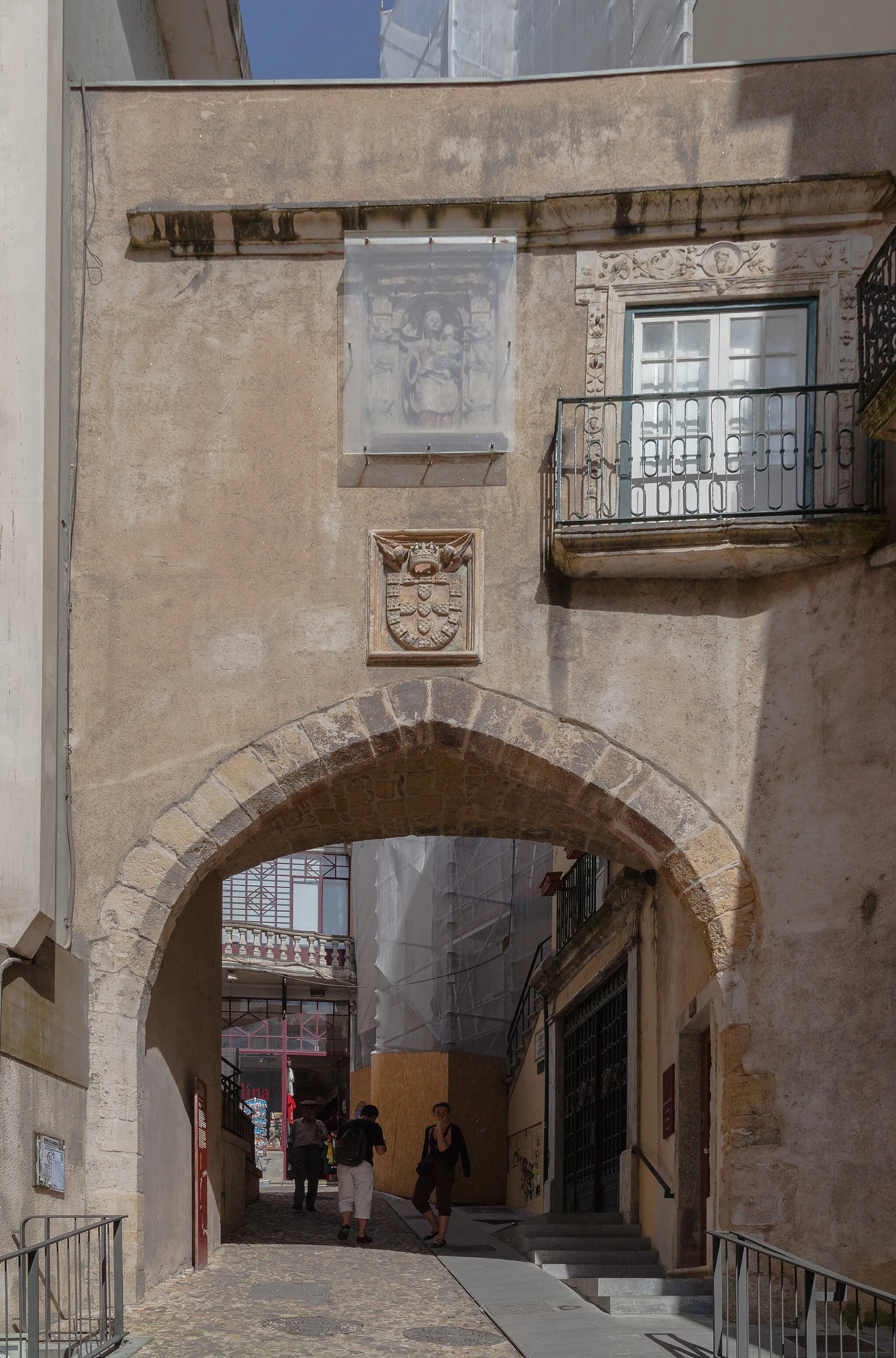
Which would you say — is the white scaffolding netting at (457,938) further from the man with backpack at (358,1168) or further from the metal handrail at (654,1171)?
the man with backpack at (358,1168)

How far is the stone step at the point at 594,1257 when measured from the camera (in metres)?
11.5

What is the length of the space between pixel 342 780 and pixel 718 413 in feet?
10.2

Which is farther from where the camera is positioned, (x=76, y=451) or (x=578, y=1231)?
(x=578, y=1231)

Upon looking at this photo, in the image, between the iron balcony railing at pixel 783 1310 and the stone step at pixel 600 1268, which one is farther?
the stone step at pixel 600 1268

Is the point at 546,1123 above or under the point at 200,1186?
under

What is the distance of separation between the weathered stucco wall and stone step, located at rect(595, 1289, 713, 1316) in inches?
38.6

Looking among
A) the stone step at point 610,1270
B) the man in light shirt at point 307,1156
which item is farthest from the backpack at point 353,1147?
the man in light shirt at point 307,1156

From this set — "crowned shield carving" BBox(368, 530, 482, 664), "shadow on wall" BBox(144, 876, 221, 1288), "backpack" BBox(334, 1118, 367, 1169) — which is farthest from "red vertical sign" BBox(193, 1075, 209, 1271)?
"crowned shield carving" BBox(368, 530, 482, 664)

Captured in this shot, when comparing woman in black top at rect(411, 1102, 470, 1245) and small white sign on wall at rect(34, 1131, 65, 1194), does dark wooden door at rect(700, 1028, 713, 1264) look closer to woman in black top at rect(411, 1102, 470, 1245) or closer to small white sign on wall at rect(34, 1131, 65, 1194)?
woman in black top at rect(411, 1102, 470, 1245)

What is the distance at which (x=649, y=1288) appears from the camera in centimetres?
971

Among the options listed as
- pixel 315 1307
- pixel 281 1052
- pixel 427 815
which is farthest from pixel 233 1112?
pixel 281 1052

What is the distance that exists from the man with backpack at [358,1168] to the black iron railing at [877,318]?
659 centimetres

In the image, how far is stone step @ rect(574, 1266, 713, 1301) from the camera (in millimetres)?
9609

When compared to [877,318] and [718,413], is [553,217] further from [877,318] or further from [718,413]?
[877,318]
